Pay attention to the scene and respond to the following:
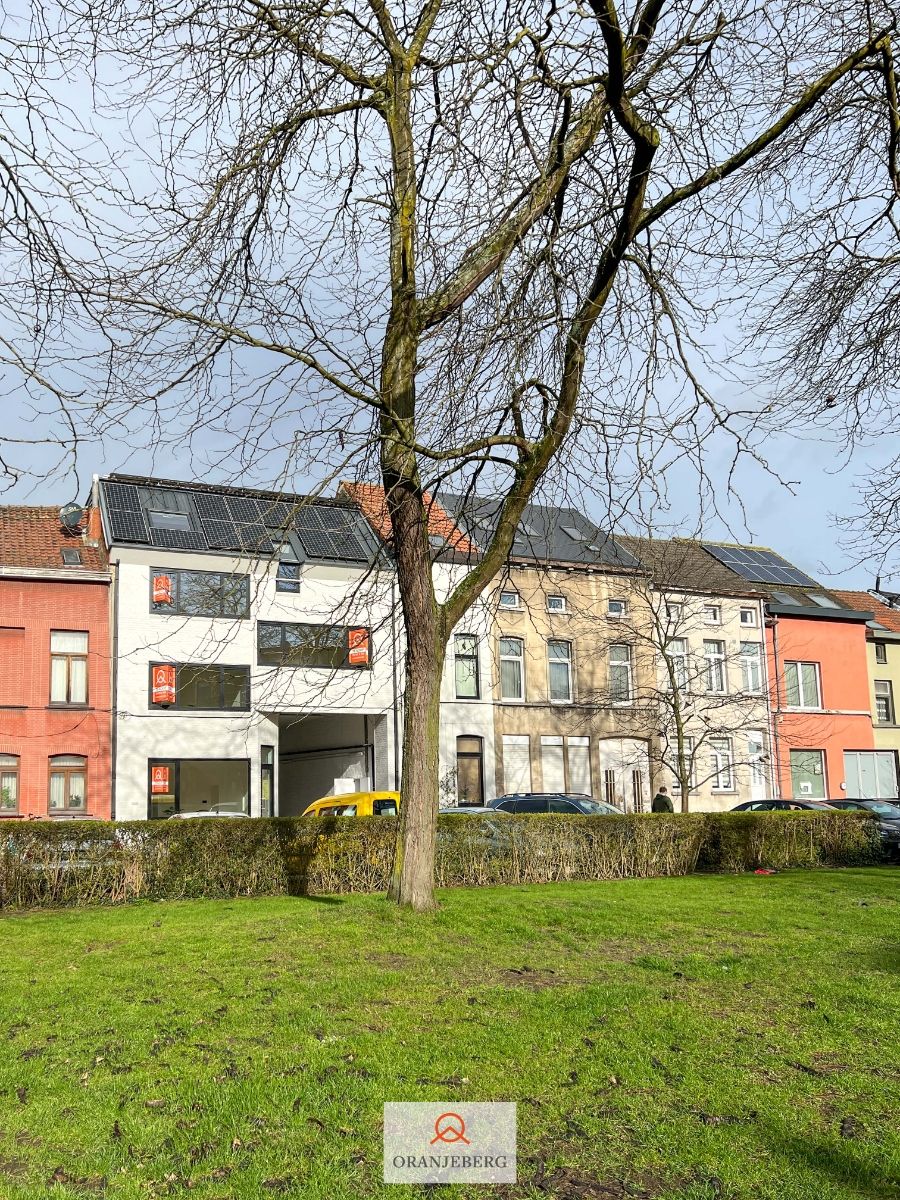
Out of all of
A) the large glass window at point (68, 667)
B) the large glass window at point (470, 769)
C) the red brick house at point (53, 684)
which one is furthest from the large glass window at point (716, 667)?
the large glass window at point (68, 667)

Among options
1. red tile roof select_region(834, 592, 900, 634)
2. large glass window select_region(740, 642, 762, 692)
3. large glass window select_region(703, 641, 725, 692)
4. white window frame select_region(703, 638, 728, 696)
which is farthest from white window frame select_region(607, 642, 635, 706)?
red tile roof select_region(834, 592, 900, 634)

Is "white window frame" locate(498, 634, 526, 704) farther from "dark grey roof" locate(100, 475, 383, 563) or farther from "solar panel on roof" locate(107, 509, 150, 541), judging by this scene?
"solar panel on roof" locate(107, 509, 150, 541)

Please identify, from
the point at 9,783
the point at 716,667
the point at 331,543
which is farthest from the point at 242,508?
the point at 716,667

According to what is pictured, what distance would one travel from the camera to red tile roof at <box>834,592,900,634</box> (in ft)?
143

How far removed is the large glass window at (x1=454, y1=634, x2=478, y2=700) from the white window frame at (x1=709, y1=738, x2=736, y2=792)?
28.8 feet

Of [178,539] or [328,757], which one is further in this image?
[328,757]

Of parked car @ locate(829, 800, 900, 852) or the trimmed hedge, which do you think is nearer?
the trimmed hedge

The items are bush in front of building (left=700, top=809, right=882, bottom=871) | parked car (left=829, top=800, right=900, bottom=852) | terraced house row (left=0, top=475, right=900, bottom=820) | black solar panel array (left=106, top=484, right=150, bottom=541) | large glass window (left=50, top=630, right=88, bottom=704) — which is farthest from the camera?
black solar panel array (left=106, top=484, right=150, bottom=541)

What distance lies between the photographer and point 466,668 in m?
34.5

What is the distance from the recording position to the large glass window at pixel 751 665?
38.4m

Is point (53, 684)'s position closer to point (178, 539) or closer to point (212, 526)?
point (178, 539)

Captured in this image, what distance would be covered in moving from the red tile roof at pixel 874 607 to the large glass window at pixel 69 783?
28.9 metres

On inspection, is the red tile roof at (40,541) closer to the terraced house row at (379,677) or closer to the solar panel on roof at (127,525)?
the terraced house row at (379,677)

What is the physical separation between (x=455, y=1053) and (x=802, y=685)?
3615cm
